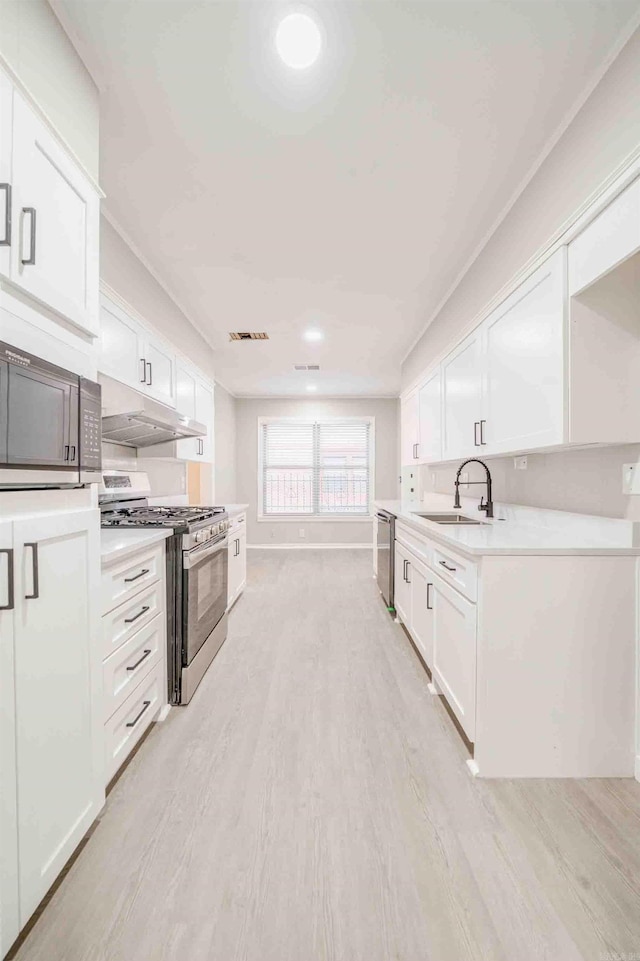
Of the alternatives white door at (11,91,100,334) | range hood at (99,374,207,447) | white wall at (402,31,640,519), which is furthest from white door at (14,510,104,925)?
white wall at (402,31,640,519)

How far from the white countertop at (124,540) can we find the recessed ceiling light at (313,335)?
8.48 ft

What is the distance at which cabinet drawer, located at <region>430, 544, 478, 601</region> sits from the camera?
1726 millimetres

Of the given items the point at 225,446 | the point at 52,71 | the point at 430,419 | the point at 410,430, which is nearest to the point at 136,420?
the point at 52,71

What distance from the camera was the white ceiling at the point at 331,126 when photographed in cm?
133

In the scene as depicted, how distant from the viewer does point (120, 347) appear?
2.47 metres

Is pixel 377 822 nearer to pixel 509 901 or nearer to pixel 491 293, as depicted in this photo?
pixel 509 901

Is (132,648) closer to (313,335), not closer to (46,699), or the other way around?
(46,699)

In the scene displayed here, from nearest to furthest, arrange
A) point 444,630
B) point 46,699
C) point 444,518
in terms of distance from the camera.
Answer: point 46,699, point 444,630, point 444,518

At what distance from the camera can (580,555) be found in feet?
5.38

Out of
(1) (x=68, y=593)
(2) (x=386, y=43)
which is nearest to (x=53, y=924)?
(1) (x=68, y=593)

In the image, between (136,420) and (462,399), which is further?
(462,399)

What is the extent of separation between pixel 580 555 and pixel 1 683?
1.87 metres

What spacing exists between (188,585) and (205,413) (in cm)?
247

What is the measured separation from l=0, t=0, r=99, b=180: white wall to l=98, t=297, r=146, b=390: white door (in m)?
0.89
